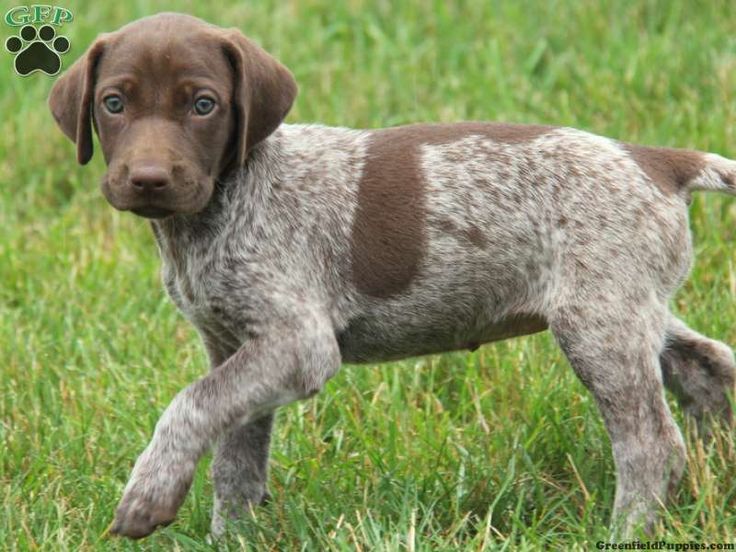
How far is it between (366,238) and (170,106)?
0.81 m

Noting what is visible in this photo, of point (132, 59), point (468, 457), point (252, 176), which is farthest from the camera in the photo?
point (468, 457)

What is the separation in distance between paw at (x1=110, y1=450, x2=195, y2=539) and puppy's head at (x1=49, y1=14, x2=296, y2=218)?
0.77m

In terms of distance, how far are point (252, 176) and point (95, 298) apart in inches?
90.4

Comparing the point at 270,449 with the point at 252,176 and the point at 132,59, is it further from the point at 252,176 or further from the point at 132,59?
the point at 132,59

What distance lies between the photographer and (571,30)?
9.26m

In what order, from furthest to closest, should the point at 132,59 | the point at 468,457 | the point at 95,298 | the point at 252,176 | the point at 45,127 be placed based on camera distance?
the point at 45,127, the point at 95,298, the point at 468,457, the point at 252,176, the point at 132,59

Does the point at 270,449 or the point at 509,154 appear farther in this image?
the point at 270,449

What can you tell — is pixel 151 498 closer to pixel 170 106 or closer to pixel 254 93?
pixel 170 106

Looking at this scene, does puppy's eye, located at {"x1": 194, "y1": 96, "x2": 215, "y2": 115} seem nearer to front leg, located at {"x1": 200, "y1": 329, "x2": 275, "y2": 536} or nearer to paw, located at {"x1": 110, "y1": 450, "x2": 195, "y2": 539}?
front leg, located at {"x1": 200, "y1": 329, "x2": 275, "y2": 536}

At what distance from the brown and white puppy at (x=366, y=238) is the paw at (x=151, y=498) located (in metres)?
0.01

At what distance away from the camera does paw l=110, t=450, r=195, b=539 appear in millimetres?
4742

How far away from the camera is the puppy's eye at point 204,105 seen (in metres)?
4.91

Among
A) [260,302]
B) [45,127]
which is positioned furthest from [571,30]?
[260,302]

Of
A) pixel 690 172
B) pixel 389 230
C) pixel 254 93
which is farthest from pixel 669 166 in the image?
pixel 254 93
